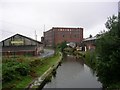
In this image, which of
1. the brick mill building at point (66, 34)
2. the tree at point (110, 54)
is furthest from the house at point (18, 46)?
the brick mill building at point (66, 34)

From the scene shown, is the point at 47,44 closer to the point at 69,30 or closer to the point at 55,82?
the point at 69,30

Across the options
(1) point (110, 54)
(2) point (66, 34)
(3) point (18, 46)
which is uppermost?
(2) point (66, 34)

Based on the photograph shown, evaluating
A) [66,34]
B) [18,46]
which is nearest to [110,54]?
[18,46]

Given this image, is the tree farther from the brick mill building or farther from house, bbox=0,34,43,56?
the brick mill building

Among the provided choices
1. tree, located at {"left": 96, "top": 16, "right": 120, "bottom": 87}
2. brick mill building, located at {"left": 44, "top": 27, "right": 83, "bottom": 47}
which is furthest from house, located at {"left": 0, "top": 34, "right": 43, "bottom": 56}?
brick mill building, located at {"left": 44, "top": 27, "right": 83, "bottom": 47}

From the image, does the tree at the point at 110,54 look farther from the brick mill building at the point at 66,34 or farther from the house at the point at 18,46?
the brick mill building at the point at 66,34

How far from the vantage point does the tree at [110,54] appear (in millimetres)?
16031

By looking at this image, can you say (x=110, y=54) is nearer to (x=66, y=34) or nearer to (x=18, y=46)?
(x=18, y=46)

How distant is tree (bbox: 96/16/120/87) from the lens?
52.6ft

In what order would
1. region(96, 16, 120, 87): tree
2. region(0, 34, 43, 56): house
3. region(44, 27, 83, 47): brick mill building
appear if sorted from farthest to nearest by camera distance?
region(44, 27, 83, 47): brick mill building
region(0, 34, 43, 56): house
region(96, 16, 120, 87): tree

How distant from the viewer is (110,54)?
16.8 metres

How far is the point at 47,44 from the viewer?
10356 cm

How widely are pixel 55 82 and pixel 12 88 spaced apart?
24.0 ft

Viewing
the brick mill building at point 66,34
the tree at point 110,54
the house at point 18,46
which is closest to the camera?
the tree at point 110,54
